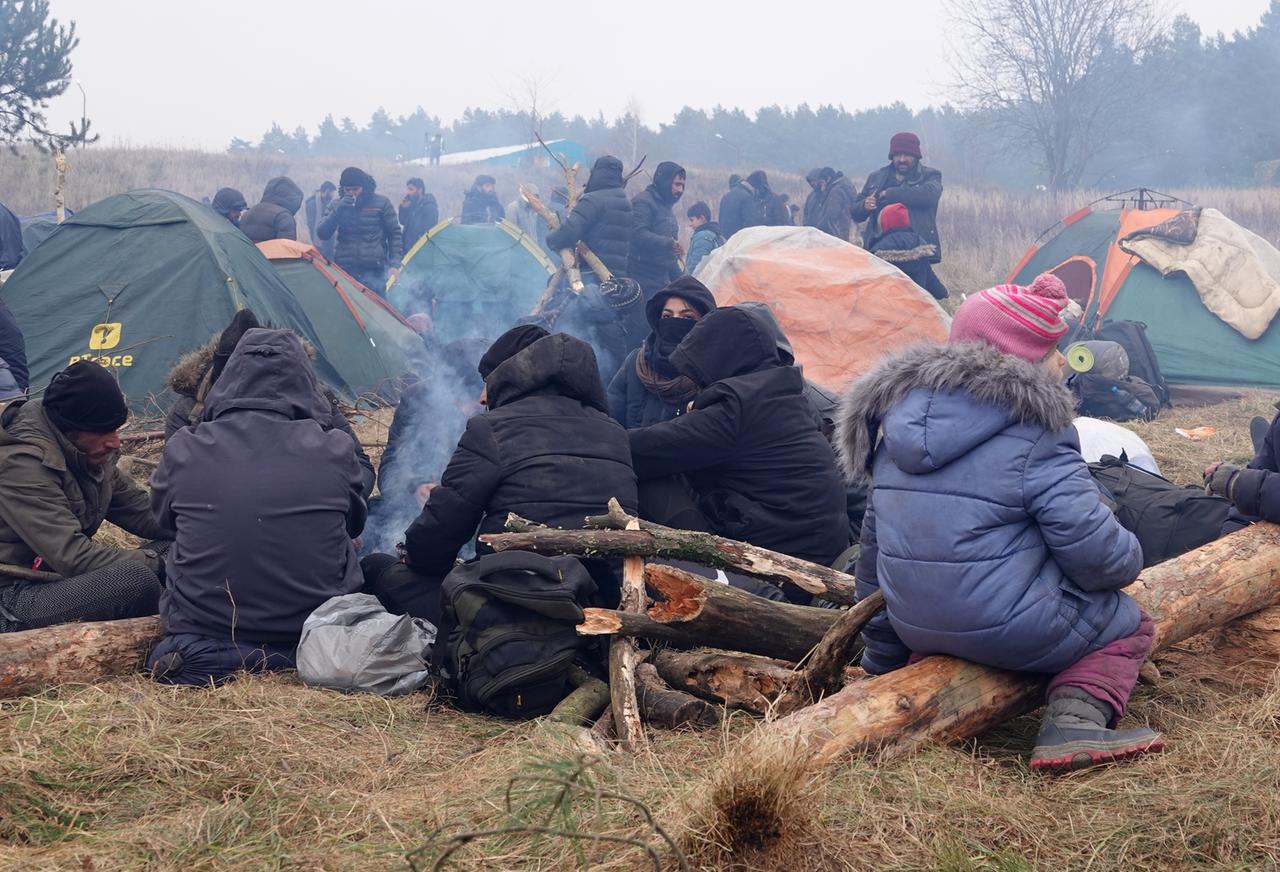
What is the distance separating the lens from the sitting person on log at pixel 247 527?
416 cm

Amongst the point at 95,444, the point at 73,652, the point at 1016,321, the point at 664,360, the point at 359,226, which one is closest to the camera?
the point at 1016,321

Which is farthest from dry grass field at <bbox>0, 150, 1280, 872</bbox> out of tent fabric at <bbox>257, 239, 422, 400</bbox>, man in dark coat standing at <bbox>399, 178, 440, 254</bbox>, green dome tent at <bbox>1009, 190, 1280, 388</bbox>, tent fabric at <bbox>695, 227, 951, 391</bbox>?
man in dark coat standing at <bbox>399, 178, 440, 254</bbox>

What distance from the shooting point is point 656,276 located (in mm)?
11141

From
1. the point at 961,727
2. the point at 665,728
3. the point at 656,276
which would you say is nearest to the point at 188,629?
the point at 665,728

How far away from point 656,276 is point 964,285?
8573mm

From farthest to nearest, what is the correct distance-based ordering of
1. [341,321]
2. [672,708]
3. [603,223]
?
[603,223] < [341,321] < [672,708]

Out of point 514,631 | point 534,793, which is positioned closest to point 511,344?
point 514,631

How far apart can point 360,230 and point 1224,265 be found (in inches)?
368

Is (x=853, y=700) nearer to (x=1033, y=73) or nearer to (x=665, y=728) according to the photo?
(x=665, y=728)

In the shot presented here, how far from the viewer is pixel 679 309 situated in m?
6.12

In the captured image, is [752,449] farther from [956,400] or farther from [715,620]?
[956,400]

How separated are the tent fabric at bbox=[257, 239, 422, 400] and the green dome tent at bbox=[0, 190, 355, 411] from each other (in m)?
0.91

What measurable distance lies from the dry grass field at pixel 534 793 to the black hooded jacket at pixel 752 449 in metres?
1.42

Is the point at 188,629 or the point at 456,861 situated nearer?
the point at 456,861
